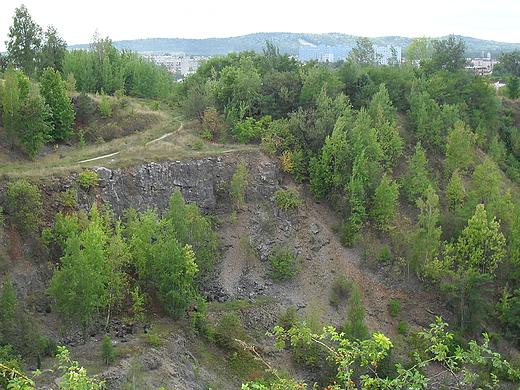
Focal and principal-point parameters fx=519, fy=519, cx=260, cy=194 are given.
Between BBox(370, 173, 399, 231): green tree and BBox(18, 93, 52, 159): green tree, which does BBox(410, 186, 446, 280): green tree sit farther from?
BBox(18, 93, 52, 159): green tree

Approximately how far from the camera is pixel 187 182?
111ft

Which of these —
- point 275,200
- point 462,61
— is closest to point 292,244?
point 275,200

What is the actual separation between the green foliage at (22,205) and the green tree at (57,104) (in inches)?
372

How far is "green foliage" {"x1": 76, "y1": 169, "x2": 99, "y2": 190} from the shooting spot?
28047 mm

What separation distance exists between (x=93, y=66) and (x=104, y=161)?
21068 mm

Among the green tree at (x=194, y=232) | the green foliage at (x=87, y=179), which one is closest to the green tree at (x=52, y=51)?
the green foliage at (x=87, y=179)

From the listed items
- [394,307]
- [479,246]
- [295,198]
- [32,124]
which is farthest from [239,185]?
[479,246]

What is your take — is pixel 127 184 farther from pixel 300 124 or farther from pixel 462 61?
pixel 462 61

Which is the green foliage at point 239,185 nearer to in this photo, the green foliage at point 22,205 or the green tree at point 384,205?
the green tree at point 384,205

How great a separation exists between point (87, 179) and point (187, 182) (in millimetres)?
7285

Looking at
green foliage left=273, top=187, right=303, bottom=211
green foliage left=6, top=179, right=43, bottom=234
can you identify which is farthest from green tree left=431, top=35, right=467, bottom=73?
green foliage left=6, top=179, right=43, bottom=234

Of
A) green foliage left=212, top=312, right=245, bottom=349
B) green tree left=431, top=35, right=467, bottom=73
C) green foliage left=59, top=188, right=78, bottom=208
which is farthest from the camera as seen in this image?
green tree left=431, top=35, right=467, bottom=73

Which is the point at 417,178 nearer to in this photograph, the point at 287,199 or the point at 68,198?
the point at 287,199

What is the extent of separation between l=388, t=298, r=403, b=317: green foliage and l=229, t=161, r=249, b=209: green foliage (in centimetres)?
1146
